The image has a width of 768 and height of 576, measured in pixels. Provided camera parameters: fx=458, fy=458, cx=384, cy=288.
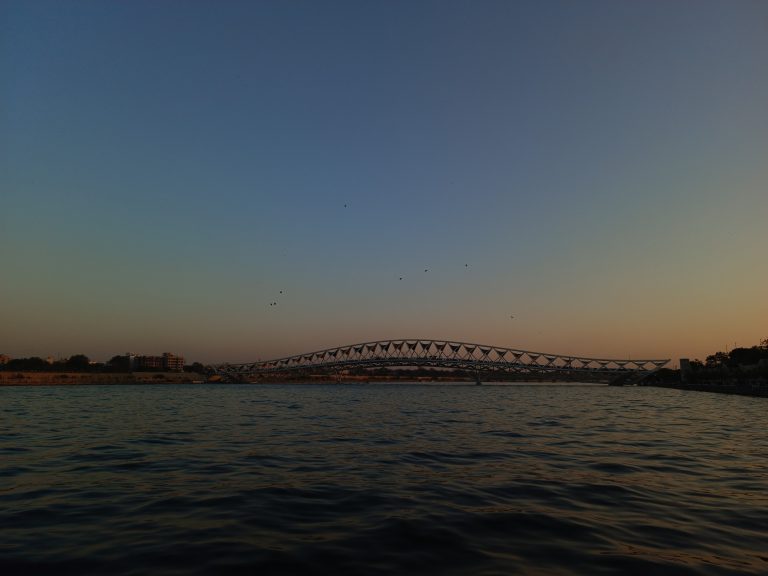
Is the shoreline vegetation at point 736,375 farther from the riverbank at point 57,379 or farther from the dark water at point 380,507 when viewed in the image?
the riverbank at point 57,379

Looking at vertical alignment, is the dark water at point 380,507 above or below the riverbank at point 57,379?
above

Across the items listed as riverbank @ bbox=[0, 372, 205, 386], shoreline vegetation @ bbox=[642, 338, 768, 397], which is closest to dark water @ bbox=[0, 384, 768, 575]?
shoreline vegetation @ bbox=[642, 338, 768, 397]

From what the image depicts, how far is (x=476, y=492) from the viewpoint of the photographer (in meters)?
11.6

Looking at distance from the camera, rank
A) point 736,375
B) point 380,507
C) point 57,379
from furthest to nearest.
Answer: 1. point 57,379
2. point 736,375
3. point 380,507

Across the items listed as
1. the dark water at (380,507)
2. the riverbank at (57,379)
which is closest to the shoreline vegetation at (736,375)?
the dark water at (380,507)

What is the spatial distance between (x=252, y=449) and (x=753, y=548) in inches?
627

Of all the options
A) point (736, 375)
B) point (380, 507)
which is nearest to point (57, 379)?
point (380, 507)

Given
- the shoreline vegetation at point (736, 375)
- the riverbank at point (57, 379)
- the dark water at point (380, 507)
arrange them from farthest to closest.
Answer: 1. the riverbank at point (57, 379)
2. the shoreline vegetation at point (736, 375)
3. the dark water at point (380, 507)

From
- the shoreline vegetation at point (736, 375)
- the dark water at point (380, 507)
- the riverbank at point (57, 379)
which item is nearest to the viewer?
the dark water at point (380, 507)

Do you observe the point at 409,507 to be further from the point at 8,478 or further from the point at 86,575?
the point at 8,478

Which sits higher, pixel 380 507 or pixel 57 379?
pixel 380 507

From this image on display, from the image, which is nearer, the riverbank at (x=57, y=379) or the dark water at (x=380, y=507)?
the dark water at (x=380, y=507)

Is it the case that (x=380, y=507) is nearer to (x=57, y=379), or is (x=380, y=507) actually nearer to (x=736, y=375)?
(x=736, y=375)

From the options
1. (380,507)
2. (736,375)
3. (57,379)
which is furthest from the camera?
(57,379)
